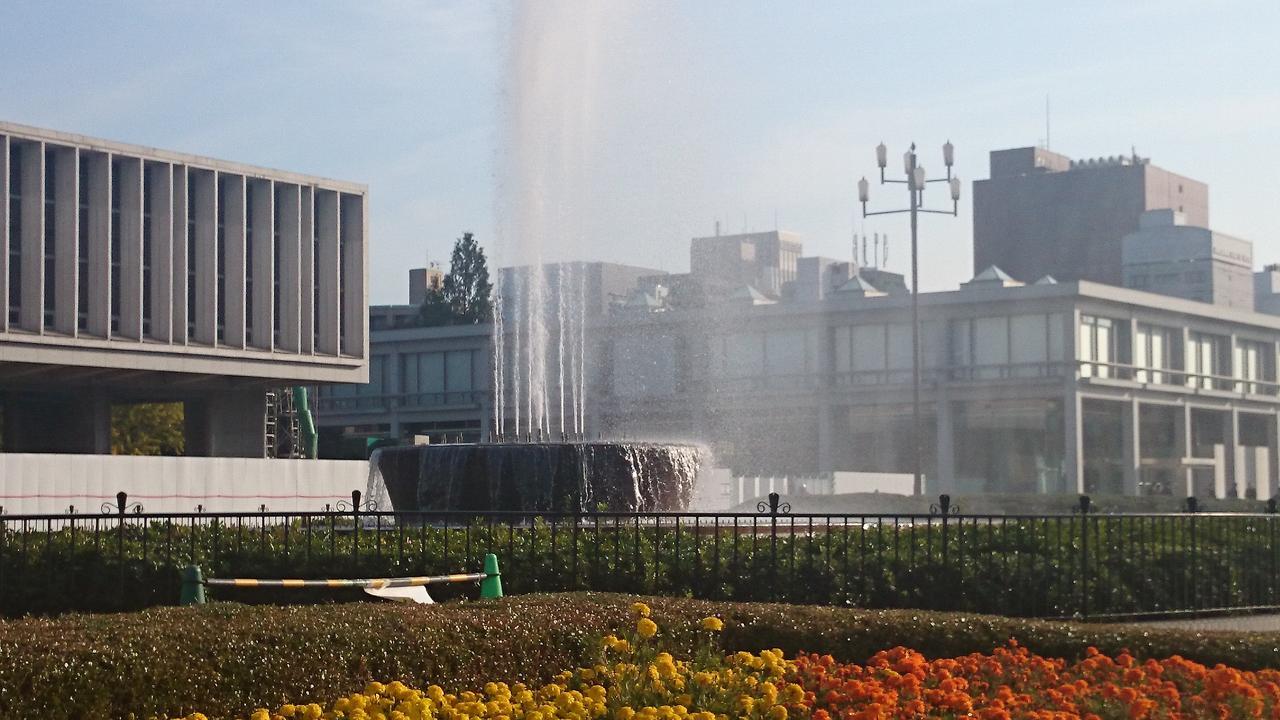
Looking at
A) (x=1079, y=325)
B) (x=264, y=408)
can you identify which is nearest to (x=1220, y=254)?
(x=1079, y=325)

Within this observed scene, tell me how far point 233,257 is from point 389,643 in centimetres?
6283

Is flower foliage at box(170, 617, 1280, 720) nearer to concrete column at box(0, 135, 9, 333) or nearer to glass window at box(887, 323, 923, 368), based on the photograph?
concrete column at box(0, 135, 9, 333)

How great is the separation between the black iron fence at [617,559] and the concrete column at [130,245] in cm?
5150

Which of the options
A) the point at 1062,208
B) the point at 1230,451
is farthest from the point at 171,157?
the point at 1062,208

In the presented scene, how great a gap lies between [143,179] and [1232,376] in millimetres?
53819

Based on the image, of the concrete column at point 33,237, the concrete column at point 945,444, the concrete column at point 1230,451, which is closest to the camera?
the concrete column at point 33,237

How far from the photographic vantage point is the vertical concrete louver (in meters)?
63.5

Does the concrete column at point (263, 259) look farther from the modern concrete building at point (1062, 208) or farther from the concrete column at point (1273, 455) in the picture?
the modern concrete building at point (1062, 208)

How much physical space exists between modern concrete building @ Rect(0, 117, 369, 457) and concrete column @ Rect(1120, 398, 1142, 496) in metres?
Answer: 33.8

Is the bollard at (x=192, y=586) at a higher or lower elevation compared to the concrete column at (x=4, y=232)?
lower

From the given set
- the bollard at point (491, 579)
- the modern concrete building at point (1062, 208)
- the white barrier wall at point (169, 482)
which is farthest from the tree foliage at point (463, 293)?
the bollard at point (491, 579)

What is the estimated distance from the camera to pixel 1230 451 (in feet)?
294

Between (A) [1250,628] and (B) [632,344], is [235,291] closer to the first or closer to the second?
(B) [632,344]

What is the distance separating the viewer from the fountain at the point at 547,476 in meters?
21.0
